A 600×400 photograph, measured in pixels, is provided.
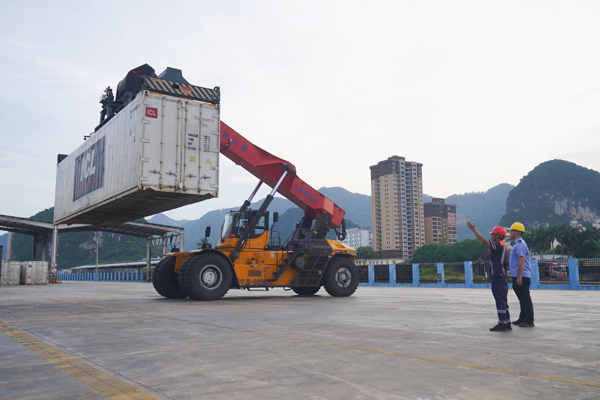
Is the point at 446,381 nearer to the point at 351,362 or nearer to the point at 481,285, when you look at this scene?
the point at 351,362

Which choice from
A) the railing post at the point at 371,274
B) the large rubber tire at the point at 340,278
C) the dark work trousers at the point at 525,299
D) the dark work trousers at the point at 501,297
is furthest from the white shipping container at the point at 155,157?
the railing post at the point at 371,274

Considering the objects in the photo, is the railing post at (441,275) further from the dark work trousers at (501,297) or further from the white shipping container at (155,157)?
the dark work trousers at (501,297)

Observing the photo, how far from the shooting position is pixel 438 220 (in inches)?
7195

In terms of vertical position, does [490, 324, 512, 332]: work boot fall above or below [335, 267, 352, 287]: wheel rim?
below

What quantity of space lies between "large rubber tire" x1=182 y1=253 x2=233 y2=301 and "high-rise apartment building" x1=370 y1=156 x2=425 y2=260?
15902 cm

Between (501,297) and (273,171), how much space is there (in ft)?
30.4

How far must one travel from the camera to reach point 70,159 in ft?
50.9

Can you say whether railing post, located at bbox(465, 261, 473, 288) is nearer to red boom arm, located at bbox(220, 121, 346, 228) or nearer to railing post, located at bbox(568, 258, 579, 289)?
railing post, located at bbox(568, 258, 579, 289)

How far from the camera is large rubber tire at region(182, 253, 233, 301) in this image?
1221cm

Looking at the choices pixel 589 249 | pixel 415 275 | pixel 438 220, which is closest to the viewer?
pixel 415 275

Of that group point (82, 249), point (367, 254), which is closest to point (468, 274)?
point (367, 254)

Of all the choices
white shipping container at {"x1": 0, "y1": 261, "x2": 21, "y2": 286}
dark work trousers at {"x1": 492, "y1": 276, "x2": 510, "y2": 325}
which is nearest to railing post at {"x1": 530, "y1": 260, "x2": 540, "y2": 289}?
dark work trousers at {"x1": 492, "y1": 276, "x2": 510, "y2": 325}

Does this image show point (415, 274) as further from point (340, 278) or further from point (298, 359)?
point (298, 359)

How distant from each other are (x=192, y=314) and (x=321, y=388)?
6.09 meters
